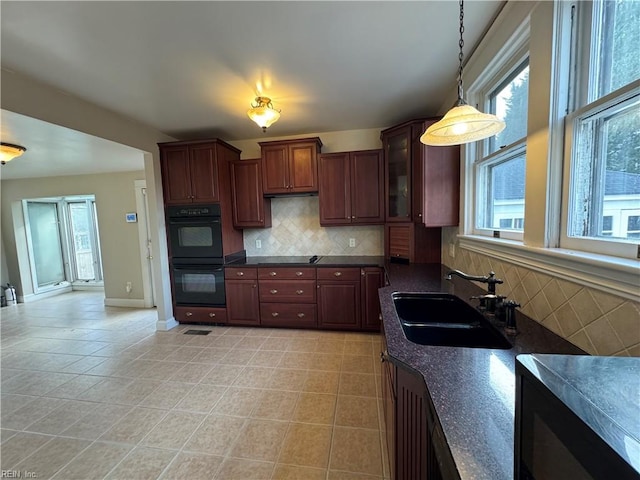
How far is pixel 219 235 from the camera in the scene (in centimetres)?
333

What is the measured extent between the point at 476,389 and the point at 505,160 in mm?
1634

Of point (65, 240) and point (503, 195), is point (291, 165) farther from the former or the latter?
point (65, 240)

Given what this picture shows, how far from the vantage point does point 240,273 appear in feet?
11.0

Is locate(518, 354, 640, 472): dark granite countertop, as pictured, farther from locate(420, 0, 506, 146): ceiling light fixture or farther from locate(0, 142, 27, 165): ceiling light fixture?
locate(0, 142, 27, 165): ceiling light fixture

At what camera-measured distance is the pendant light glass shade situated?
1.15m

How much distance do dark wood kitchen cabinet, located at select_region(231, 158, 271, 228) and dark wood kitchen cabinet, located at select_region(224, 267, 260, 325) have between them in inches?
26.2

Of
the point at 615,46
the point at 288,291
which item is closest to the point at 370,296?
the point at 288,291

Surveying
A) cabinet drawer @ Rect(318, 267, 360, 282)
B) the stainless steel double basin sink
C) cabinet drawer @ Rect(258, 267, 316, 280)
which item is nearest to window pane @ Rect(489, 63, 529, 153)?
the stainless steel double basin sink

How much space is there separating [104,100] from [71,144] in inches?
36.5

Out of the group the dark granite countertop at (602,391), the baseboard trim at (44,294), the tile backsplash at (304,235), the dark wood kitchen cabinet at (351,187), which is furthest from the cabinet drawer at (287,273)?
the baseboard trim at (44,294)

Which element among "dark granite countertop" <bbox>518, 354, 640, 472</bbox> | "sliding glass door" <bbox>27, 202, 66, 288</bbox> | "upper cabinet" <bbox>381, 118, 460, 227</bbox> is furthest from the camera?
"sliding glass door" <bbox>27, 202, 66, 288</bbox>

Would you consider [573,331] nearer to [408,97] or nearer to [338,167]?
[408,97]

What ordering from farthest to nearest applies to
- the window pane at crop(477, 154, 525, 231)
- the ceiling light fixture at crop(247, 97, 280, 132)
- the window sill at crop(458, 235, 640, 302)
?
the ceiling light fixture at crop(247, 97, 280, 132) < the window pane at crop(477, 154, 525, 231) < the window sill at crop(458, 235, 640, 302)

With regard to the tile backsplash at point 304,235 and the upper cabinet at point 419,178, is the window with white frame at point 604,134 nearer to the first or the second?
the upper cabinet at point 419,178
